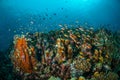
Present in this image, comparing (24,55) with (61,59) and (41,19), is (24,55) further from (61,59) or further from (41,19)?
(41,19)

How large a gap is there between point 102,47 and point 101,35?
1325 mm

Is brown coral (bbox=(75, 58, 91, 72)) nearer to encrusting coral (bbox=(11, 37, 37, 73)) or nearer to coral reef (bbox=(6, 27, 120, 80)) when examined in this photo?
coral reef (bbox=(6, 27, 120, 80))

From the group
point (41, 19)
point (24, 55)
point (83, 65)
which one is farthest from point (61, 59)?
point (41, 19)

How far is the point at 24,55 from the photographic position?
23.9ft

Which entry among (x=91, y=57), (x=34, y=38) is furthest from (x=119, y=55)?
(x=34, y=38)

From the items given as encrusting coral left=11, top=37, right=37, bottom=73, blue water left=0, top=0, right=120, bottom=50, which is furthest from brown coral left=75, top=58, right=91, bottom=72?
blue water left=0, top=0, right=120, bottom=50

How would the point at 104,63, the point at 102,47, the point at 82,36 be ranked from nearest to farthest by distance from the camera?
1. the point at 104,63
2. the point at 102,47
3. the point at 82,36

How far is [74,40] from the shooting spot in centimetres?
821

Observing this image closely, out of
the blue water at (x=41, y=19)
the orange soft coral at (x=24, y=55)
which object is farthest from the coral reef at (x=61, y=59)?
the blue water at (x=41, y=19)

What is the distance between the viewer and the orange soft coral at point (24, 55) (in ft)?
23.9

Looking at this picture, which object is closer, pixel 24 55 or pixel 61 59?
pixel 61 59

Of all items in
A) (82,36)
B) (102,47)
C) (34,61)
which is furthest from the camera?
(82,36)

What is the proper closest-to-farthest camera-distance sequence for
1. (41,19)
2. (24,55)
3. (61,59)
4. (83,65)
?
1. (83,65)
2. (61,59)
3. (24,55)
4. (41,19)

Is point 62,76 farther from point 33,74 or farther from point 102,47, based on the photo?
point 102,47
